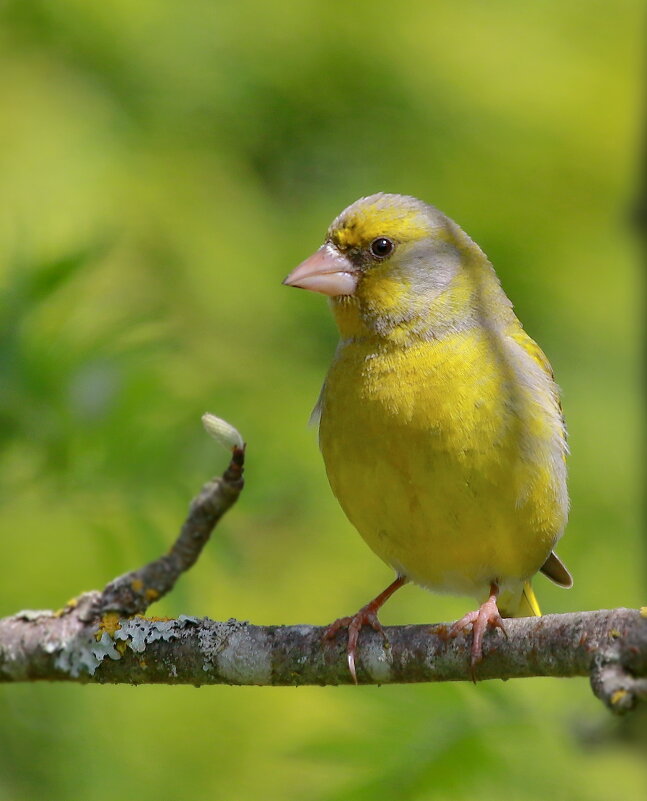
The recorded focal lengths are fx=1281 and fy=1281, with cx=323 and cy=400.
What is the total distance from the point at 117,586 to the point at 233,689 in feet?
6.15

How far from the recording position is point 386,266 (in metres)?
4.77

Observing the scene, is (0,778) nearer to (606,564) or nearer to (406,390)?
(406,390)

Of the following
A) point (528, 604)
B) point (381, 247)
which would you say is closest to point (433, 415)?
point (381, 247)

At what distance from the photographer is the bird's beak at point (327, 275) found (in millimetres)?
4689

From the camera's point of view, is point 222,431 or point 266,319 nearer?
point 222,431

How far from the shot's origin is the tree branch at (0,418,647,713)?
357cm

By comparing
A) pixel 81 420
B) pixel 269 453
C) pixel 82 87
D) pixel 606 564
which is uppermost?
pixel 82 87

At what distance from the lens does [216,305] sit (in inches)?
263

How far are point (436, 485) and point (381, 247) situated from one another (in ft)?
3.56

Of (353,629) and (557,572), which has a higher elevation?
(353,629)

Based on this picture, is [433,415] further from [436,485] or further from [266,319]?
[266,319]

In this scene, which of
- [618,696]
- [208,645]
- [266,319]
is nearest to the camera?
[618,696]

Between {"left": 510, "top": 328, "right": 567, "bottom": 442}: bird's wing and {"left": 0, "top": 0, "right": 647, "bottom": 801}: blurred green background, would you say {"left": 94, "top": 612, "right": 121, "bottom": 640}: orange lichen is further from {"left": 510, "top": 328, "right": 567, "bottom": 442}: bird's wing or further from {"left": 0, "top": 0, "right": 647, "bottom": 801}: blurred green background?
{"left": 510, "top": 328, "right": 567, "bottom": 442}: bird's wing

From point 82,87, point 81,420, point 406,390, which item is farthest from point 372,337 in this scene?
point 82,87
